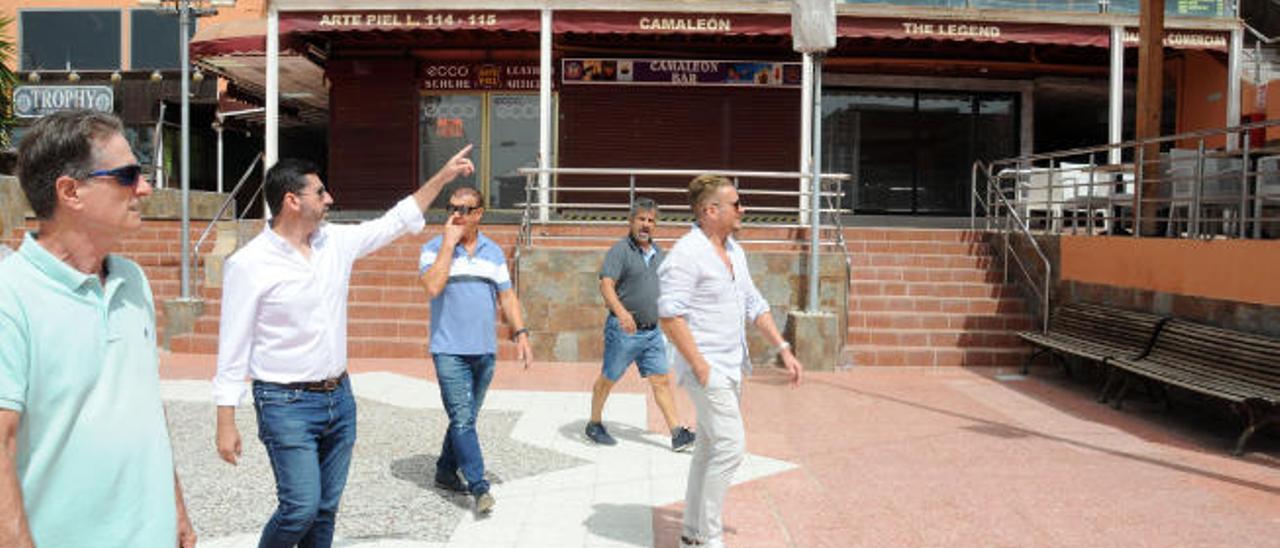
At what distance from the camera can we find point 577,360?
11.9 metres

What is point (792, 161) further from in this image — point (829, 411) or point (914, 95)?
point (829, 411)

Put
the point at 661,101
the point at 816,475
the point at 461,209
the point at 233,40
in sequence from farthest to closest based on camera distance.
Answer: the point at 661,101 < the point at 233,40 < the point at 816,475 < the point at 461,209

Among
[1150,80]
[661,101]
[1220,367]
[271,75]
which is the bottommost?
[1220,367]

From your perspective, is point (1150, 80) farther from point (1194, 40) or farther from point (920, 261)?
point (1194, 40)

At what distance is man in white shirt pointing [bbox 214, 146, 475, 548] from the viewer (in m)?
3.66

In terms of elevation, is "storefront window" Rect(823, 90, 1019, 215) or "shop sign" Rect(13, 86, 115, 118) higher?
"shop sign" Rect(13, 86, 115, 118)

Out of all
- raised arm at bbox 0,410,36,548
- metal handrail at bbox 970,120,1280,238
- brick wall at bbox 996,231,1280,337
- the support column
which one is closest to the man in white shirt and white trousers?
raised arm at bbox 0,410,36,548

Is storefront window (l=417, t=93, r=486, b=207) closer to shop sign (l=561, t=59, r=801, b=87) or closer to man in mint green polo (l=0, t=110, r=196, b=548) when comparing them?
shop sign (l=561, t=59, r=801, b=87)

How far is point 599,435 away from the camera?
293 inches

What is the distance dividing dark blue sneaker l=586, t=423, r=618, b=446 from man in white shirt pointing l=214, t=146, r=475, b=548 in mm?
3608

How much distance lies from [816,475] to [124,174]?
513cm

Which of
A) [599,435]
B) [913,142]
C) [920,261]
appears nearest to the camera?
[599,435]

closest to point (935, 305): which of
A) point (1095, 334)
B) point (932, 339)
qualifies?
point (932, 339)

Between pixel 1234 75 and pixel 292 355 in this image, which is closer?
pixel 292 355
